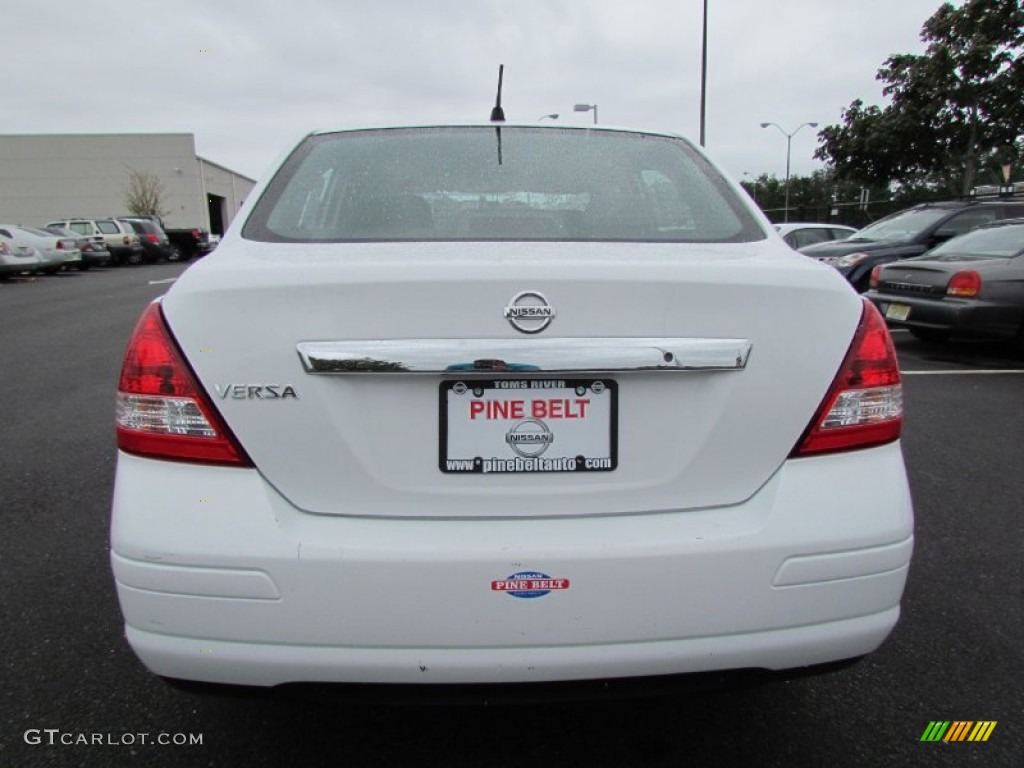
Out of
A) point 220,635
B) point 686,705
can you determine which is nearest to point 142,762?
point 220,635

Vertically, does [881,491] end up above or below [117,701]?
above

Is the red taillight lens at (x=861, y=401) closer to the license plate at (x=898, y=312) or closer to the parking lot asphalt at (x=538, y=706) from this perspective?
the parking lot asphalt at (x=538, y=706)

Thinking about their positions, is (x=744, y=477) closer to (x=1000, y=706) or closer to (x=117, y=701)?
(x=1000, y=706)

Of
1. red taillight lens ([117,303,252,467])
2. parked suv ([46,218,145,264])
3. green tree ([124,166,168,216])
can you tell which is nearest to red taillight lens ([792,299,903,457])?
red taillight lens ([117,303,252,467])

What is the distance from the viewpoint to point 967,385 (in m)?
6.30

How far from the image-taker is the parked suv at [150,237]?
29375mm

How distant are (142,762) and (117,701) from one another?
0.98 ft

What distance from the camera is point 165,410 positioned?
1579mm

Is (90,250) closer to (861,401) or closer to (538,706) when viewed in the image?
(538,706)

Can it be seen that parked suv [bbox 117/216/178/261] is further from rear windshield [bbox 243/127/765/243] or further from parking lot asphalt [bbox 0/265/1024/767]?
rear windshield [bbox 243/127/765/243]

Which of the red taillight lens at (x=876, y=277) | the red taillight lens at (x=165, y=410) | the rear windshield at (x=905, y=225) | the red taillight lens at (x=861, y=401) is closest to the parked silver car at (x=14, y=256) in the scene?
the rear windshield at (x=905, y=225)

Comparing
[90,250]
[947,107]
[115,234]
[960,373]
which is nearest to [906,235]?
[960,373]

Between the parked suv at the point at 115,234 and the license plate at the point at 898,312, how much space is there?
2748 centimetres

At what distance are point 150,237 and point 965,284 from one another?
29.4 m
